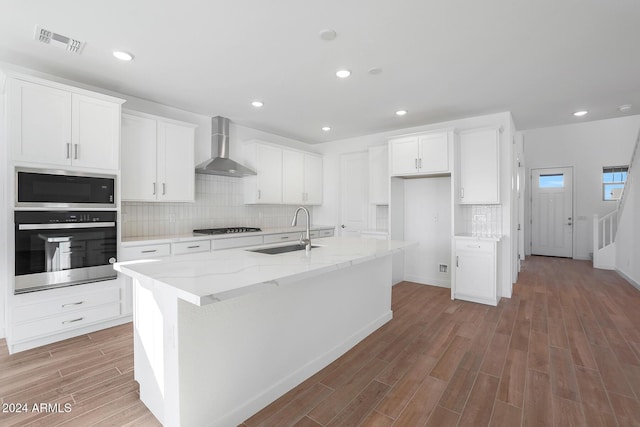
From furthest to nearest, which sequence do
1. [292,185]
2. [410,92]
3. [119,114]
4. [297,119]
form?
[292,185] → [297,119] → [410,92] → [119,114]

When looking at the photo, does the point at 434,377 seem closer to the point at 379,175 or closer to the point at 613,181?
the point at 379,175

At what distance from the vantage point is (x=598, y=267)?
20.3ft

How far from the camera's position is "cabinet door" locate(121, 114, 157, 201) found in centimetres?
334

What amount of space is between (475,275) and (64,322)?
15.1 feet

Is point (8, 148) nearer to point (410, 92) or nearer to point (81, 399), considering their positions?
point (81, 399)

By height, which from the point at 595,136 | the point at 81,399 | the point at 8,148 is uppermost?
the point at 595,136

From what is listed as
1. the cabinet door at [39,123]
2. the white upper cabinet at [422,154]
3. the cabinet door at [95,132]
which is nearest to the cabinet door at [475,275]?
the white upper cabinet at [422,154]

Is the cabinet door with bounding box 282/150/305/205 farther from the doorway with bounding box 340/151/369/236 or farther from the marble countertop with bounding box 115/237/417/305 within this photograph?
the marble countertop with bounding box 115/237/417/305

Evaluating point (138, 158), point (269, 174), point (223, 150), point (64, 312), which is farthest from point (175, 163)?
point (64, 312)

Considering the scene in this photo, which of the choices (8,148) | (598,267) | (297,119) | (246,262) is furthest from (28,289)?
(598,267)

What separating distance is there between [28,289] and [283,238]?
297cm

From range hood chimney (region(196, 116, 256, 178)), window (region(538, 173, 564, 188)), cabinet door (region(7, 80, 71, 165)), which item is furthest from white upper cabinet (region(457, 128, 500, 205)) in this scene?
window (region(538, 173, 564, 188))

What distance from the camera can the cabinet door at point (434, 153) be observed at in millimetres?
4199

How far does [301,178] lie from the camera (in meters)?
5.54
